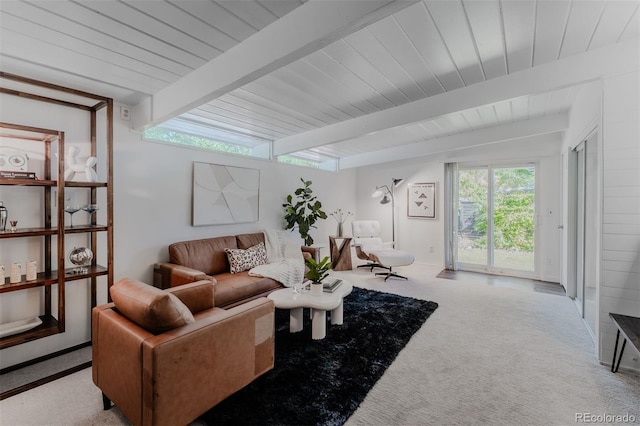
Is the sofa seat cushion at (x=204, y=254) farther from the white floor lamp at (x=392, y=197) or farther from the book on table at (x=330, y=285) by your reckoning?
the white floor lamp at (x=392, y=197)

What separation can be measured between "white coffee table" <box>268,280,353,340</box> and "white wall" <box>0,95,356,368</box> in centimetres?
155

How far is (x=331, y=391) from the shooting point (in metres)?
1.94

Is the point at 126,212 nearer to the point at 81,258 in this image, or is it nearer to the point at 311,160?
the point at 81,258

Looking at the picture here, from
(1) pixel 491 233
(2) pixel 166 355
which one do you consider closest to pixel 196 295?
(2) pixel 166 355

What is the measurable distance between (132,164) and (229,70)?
1.79 metres

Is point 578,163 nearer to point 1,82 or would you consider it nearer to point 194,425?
point 194,425

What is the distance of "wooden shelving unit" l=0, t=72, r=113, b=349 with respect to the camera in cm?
209

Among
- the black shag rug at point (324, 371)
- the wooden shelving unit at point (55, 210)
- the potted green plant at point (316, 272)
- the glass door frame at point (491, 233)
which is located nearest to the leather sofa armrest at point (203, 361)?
the black shag rug at point (324, 371)

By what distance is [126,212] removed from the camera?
9.78 feet

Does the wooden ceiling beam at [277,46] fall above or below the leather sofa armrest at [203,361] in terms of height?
above

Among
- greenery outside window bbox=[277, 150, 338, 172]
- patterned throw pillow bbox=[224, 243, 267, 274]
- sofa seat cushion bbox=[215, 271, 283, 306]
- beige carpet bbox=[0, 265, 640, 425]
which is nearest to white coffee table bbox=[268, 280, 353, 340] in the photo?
sofa seat cushion bbox=[215, 271, 283, 306]

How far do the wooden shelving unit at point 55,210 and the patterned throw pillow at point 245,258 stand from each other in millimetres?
1327

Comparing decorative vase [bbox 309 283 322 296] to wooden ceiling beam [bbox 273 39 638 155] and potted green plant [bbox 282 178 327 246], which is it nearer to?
wooden ceiling beam [bbox 273 39 638 155]

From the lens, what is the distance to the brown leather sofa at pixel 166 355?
4.73ft
